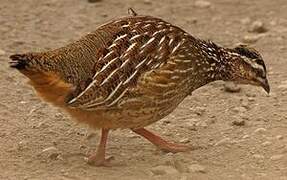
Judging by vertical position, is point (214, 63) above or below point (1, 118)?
above

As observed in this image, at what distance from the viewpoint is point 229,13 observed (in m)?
10.9

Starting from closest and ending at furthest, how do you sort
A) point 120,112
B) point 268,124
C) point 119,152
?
point 120,112 < point 119,152 < point 268,124

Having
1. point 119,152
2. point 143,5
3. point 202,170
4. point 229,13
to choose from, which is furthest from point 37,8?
point 202,170

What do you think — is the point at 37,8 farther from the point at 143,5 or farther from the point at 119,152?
the point at 119,152

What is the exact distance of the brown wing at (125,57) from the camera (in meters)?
6.45

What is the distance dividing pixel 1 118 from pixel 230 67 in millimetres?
2079

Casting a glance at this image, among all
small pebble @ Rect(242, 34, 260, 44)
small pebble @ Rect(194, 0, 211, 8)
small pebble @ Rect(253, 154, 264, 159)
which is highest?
small pebble @ Rect(194, 0, 211, 8)

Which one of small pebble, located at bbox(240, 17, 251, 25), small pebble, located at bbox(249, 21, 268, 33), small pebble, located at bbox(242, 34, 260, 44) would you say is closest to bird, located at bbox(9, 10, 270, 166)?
small pebble, located at bbox(242, 34, 260, 44)

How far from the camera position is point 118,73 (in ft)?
21.4

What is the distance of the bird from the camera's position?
21.0ft

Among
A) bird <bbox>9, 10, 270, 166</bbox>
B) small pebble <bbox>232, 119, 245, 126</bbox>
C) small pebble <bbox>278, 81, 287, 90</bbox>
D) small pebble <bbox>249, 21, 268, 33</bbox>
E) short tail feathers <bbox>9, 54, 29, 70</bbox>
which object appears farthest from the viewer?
small pebble <bbox>249, 21, 268, 33</bbox>

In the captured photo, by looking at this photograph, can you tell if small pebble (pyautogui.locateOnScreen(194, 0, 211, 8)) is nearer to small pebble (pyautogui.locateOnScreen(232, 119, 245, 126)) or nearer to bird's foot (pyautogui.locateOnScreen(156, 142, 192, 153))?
small pebble (pyautogui.locateOnScreen(232, 119, 245, 126))

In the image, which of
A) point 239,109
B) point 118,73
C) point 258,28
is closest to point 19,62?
point 118,73

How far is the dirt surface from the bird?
372 mm
